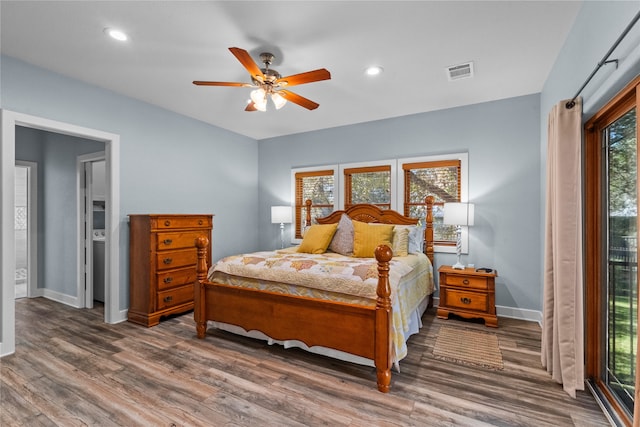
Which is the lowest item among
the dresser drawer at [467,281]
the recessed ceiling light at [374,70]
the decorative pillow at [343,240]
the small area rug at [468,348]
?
the small area rug at [468,348]

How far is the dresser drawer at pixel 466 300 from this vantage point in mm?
3416

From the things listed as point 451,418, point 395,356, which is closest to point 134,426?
point 395,356

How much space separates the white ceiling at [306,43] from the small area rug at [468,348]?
8.98ft

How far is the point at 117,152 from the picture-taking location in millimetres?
3578

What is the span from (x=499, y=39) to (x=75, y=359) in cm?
459

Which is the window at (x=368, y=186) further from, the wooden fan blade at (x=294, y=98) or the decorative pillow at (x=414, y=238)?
Result: the wooden fan blade at (x=294, y=98)

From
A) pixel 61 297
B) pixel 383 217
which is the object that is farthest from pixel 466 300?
pixel 61 297

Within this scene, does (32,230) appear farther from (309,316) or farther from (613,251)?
(613,251)

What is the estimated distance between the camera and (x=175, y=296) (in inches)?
147

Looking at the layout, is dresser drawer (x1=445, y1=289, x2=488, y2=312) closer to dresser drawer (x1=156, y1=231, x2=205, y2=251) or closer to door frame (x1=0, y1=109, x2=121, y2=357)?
dresser drawer (x1=156, y1=231, x2=205, y2=251)

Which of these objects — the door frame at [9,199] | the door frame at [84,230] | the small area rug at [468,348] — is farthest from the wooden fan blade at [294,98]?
the door frame at [84,230]

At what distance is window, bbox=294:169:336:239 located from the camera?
5.07 m

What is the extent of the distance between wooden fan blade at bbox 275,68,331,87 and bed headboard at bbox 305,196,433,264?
7.77 feet

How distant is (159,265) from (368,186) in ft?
10.3
